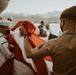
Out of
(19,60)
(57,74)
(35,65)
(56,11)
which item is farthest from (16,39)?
(56,11)

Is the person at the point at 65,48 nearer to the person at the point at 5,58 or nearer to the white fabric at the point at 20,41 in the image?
the white fabric at the point at 20,41

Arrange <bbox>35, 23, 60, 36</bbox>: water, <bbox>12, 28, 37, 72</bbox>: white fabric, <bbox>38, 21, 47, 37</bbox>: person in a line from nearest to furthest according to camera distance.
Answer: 1. <bbox>12, 28, 37, 72</bbox>: white fabric
2. <bbox>38, 21, 47, 37</bbox>: person
3. <bbox>35, 23, 60, 36</bbox>: water

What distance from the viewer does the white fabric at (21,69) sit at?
1598 millimetres

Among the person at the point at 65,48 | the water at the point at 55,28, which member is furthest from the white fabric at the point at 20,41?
the water at the point at 55,28

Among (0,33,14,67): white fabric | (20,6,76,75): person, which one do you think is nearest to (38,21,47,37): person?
(0,33,14,67): white fabric

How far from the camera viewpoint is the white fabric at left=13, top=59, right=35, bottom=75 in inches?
62.9

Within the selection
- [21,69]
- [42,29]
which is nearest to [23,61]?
[21,69]

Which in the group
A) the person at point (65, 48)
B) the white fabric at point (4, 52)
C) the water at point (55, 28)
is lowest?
the water at point (55, 28)

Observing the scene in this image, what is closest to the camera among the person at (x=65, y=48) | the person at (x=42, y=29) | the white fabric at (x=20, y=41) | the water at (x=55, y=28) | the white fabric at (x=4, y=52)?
the person at (x=65, y=48)

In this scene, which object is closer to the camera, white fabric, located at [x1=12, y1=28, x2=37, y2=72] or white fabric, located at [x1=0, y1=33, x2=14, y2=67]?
white fabric, located at [x1=12, y1=28, x2=37, y2=72]

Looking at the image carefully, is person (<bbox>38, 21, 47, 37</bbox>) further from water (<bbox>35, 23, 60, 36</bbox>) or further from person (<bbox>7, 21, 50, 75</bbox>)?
person (<bbox>7, 21, 50, 75</bbox>)

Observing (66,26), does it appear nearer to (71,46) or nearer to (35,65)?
(71,46)

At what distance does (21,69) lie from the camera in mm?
1627

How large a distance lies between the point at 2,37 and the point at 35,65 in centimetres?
51
